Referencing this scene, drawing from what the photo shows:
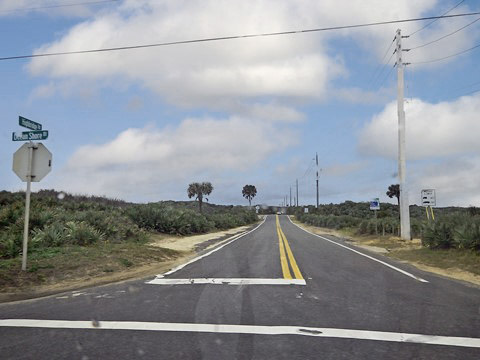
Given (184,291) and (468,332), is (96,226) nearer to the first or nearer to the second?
(184,291)

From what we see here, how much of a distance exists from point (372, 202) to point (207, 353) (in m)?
26.4

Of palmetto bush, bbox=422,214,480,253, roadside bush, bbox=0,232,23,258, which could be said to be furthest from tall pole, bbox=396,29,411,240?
roadside bush, bbox=0,232,23,258

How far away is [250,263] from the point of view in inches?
487

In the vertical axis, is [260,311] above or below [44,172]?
below

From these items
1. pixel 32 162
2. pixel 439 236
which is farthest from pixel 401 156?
pixel 32 162

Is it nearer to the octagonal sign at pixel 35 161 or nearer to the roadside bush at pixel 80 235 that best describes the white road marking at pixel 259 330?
the octagonal sign at pixel 35 161

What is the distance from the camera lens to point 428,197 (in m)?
22.0

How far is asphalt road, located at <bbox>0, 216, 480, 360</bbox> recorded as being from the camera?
4656 mm

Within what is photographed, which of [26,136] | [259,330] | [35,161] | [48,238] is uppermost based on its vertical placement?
[26,136]

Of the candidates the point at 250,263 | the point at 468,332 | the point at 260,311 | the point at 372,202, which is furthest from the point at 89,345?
the point at 372,202

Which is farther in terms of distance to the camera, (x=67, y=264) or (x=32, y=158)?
(x=67, y=264)

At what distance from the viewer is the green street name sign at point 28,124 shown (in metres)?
Result: 9.84

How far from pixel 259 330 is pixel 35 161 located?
25.5ft

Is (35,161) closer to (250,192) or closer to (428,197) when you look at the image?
(428,197)
